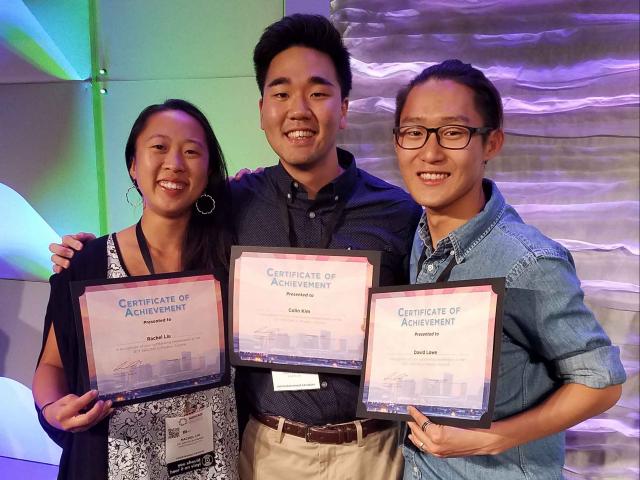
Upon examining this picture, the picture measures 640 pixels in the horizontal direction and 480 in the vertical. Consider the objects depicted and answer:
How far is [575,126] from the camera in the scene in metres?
2.52

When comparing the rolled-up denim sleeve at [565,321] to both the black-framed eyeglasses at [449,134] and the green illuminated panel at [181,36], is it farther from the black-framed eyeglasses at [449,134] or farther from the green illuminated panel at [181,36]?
the green illuminated panel at [181,36]

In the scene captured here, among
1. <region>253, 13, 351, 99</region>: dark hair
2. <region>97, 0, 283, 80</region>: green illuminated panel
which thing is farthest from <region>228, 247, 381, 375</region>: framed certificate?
<region>97, 0, 283, 80</region>: green illuminated panel

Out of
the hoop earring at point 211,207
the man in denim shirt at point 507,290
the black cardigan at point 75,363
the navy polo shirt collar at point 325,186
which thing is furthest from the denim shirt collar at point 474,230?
the black cardigan at point 75,363

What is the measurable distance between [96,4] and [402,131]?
237 cm

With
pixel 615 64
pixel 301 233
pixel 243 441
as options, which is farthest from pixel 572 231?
pixel 243 441

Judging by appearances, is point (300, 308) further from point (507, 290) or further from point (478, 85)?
point (478, 85)

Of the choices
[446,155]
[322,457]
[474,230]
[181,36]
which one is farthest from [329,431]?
[181,36]

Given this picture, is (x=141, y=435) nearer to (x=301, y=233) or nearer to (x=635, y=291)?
(x=301, y=233)

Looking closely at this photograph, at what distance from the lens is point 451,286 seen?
4.02 feet

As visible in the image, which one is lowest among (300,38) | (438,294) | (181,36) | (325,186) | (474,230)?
(438,294)

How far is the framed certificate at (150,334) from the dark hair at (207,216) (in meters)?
0.14

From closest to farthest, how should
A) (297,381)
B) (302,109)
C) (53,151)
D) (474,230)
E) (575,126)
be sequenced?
(474,230) < (297,381) < (302,109) < (575,126) < (53,151)

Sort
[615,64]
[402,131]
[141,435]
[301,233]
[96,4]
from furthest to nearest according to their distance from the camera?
[96,4], [615,64], [301,233], [141,435], [402,131]

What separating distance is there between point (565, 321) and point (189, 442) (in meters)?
1.06
